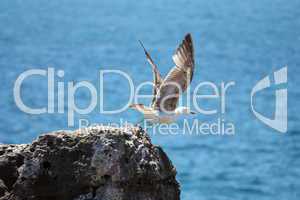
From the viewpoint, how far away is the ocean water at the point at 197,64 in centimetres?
2584

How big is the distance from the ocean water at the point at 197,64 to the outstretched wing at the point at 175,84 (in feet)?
14.3

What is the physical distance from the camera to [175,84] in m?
7.66

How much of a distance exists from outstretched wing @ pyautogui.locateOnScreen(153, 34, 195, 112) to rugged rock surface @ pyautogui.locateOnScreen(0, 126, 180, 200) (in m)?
1.67

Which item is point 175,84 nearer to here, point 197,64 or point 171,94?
point 171,94

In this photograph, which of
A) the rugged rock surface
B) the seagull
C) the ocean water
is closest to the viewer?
the rugged rock surface

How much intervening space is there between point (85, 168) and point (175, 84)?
2012 mm

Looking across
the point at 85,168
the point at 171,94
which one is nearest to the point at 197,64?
the point at 171,94

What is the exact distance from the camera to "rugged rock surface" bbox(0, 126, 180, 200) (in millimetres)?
5891

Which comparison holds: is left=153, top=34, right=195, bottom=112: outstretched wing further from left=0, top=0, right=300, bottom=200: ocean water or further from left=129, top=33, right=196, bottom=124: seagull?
left=0, top=0, right=300, bottom=200: ocean water

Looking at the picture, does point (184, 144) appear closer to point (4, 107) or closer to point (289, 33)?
point (4, 107)

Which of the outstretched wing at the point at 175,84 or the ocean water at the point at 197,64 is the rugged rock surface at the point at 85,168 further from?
the ocean water at the point at 197,64

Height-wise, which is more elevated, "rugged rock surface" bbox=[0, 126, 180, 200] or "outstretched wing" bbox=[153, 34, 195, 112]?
"outstretched wing" bbox=[153, 34, 195, 112]

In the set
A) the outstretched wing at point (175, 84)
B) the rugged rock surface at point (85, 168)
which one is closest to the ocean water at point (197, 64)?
the outstretched wing at point (175, 84)

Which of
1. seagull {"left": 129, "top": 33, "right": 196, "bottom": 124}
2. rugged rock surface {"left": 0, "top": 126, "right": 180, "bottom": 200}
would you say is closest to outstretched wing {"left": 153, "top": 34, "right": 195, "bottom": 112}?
seagull {"left": 129, "top": 33, "right": 196, "bottom": 124}
